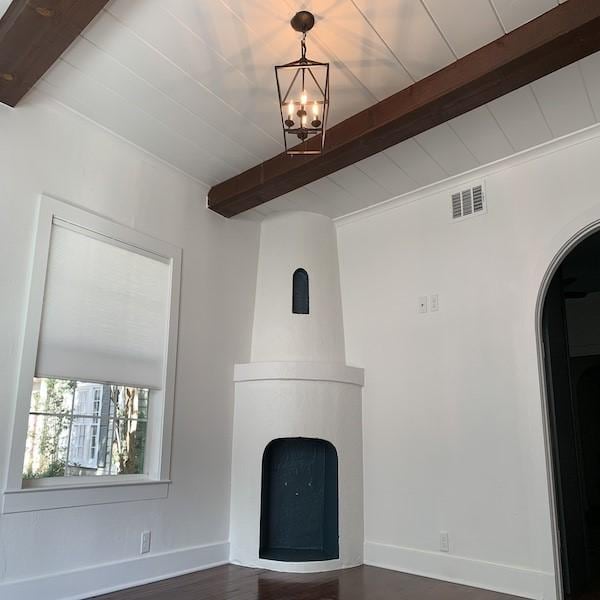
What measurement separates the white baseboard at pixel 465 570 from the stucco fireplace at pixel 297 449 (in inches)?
8.3

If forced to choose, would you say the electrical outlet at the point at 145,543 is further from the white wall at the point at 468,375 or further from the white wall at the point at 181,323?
the white wall at the point at 468,375

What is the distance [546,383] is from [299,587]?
7.19ft

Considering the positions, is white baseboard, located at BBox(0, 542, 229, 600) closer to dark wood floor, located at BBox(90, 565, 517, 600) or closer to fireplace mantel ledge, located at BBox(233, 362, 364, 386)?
dark wood floor, located at BBox(90, 565, 517, 600)

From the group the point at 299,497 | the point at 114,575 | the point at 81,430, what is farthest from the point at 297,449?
the point at 81,430

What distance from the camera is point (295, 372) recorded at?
14.3 feet

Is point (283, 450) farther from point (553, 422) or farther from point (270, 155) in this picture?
point (270, 155)

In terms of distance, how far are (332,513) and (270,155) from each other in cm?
283

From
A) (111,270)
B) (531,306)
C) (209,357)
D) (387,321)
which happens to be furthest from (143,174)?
(531,306)

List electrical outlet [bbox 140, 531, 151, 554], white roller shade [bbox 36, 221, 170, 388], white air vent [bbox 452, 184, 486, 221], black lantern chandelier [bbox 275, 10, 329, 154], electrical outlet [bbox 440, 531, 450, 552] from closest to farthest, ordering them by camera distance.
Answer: black lantern chandelier [bbox 275, 10, 329, 154] → white roller shade [bbox 36, 221, 170, 388] → electrical outlet [bbox 140, 531, 151, 554] → electrical outlet [bbox 440, 531, 450, 552] → white air vent [bbox 452, 184, 486, 221]

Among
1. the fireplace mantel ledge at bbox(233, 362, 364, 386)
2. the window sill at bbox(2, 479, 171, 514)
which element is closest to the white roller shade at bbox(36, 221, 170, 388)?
the window sill at bbox(2, 479, 171, 514)

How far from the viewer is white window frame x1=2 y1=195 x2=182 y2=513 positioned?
3.06 m

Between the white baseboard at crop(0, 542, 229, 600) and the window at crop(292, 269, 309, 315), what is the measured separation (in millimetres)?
1986

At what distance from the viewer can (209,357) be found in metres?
4.33

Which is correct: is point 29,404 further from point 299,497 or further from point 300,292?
point 300,292
